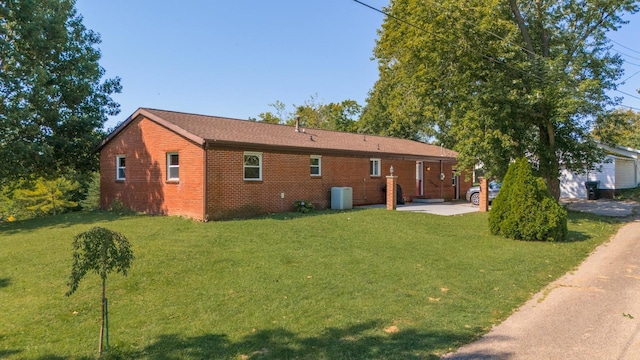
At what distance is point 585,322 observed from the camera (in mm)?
4945

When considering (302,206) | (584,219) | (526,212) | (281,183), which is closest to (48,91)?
(281,183)

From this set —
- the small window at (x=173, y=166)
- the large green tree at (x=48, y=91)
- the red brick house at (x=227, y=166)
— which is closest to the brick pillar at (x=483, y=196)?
the red brick house at (x=227, y=166)

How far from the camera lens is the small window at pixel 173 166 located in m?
14.3

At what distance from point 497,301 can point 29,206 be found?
31911 mm

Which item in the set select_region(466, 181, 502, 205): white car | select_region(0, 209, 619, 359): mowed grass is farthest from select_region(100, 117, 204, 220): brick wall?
select_region(466, 181, 502, 205): white car

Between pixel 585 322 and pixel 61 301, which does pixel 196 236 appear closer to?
pixel 61 301

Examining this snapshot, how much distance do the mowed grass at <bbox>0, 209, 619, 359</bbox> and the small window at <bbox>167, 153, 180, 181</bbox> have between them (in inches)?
130

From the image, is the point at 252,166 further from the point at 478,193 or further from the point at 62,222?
the point at 478,193

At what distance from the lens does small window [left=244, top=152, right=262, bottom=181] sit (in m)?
14.1

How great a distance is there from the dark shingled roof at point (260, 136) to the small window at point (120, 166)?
3.48 ft

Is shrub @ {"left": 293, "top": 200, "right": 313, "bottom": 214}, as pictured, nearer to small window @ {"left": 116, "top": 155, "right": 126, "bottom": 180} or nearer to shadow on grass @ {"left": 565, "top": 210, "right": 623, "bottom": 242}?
small window @ {"left": 116, "top": 155, "right": 126, "bottom": 180}

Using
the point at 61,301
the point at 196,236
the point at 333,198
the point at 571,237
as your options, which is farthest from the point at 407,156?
the point at 61,301

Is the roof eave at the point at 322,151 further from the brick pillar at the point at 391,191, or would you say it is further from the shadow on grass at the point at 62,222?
the shadow on grass at the point at 62,222

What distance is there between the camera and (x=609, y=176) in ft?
83.7
